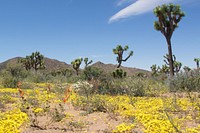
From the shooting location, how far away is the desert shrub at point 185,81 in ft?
47.2

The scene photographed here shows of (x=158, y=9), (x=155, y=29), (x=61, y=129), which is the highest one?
(x=158, y=9)

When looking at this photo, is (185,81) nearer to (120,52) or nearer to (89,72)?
(89,72)

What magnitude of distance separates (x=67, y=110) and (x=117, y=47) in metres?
29.8

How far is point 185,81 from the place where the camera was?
49.8 feet

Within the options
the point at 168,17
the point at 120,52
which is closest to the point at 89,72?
the point at 168,17

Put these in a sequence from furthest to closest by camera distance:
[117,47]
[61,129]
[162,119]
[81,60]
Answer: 1. [81,60]
2. [117,47]
3. [162,119]
4. [61,129]

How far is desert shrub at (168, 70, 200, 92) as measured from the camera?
14383 mm

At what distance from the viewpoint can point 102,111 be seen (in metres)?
8.84

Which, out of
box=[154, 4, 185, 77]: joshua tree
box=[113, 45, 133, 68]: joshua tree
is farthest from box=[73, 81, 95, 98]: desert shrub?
box=[113, 45, 133, 68]: joshua tree

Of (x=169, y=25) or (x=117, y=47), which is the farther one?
(x=117, y=47)

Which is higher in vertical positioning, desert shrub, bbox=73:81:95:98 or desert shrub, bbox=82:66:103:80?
desert shrub, bbox=82:66:103:80

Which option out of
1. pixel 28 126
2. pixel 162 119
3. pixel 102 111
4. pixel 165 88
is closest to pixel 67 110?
pixel 102 111

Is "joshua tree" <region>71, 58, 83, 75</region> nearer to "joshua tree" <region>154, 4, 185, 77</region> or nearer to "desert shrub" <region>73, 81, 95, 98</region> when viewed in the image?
"joshua tree" <region>154, 4, 185, 77</region>

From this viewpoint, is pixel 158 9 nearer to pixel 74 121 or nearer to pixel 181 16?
pixel 181 16
